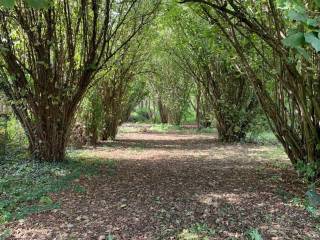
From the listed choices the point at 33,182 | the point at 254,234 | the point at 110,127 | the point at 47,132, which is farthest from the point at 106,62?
the point at 254,234

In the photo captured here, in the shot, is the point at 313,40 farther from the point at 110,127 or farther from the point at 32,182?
the point at 110,127

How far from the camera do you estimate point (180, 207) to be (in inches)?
190

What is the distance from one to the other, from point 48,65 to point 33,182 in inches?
90.5

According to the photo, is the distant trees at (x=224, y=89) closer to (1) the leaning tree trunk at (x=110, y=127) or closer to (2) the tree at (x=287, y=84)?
(1) the leaning tree trunk at (x=110, y=127)

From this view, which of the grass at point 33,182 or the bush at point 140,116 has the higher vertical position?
the bush at point 140,116

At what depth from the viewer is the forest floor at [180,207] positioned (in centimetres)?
410

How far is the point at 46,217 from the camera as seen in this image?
4586 millimetres

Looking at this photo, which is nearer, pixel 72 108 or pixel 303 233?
pixel 303 233

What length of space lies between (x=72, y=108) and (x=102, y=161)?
1.50 m

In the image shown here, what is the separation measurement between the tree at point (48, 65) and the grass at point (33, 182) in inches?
19.5

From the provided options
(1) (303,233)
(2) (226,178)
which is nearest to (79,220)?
(1) (303,233)

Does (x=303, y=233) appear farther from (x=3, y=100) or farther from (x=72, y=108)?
(x=3, y=100)

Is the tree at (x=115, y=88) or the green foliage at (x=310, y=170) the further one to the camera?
the tree at (x=115, y=88)

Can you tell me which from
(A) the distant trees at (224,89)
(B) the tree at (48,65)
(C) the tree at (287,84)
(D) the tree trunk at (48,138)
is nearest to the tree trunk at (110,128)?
(A) the distant trees at (224,89)
